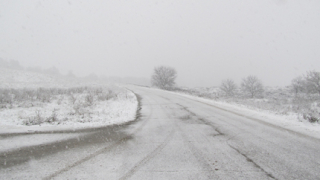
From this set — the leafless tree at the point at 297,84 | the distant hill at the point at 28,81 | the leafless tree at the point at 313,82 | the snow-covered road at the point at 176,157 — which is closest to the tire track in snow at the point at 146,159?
the snow-covered road at the point at 176,157

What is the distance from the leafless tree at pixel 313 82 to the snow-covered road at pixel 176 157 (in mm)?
35286

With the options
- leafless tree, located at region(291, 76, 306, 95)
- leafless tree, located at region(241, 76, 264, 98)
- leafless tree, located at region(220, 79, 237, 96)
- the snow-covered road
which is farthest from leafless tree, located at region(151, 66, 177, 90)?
the snow-covered road

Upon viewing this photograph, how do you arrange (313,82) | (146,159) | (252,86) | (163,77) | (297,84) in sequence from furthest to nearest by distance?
(163,77) < (252,86) < (297,84) < (313,82) < (146,159)

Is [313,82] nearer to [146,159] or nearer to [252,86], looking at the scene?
[252,86]

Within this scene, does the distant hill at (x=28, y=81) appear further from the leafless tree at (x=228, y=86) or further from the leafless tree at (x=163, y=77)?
the leafless tree at (x=228, y=86)

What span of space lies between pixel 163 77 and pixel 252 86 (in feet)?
89.9

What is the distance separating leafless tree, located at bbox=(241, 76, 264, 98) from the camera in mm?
46031

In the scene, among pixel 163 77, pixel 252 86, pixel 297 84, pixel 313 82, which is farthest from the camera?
pixel 163 77

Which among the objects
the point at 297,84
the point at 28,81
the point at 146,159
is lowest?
the point at 146,159

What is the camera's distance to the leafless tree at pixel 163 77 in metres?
52.0

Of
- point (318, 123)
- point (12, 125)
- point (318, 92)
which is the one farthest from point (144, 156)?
point (318, 92)

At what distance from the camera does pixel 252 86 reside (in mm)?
47812

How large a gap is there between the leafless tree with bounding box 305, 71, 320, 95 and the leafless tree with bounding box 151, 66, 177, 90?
32414mm

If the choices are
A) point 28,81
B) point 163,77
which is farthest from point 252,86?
point 28,81
